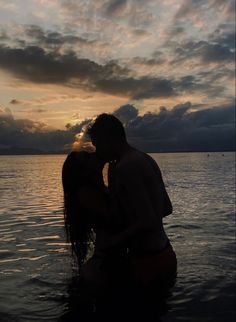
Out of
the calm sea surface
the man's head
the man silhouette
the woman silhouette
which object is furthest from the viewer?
the calm sea surface

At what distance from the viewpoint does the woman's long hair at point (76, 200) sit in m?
5.09

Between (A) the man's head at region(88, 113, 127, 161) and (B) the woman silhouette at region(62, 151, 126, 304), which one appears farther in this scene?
(B) the woman silhouette at region(62, 151, 126, 304)

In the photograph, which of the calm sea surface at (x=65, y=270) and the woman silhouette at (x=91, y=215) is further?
the calm sea surface at (x=65, y=270)

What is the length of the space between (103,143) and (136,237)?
115 centimetres

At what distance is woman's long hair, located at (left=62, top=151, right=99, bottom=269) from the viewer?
5090 mm

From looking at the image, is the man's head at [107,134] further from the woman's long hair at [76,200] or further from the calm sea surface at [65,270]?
the calm sea surface at [65,270]

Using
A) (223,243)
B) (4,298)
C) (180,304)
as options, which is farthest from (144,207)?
(223,243)

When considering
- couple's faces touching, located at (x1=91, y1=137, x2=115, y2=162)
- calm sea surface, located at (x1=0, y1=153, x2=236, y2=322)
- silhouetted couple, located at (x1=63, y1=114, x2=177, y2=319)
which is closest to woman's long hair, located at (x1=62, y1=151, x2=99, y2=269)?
silhouetted couple, located at (x1=63, y1=114, x2=177, y2=319)

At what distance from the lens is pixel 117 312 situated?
238 inches

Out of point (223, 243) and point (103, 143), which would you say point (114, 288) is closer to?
point (103, 143)

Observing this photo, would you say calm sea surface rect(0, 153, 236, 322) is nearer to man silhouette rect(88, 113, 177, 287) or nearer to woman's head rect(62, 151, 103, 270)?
man silhouette rect(88, 113, 177, 287)

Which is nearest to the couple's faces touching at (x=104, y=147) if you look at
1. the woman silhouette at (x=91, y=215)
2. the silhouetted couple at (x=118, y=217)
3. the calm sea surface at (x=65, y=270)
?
the silhouetted couple at (x=118, y=217)

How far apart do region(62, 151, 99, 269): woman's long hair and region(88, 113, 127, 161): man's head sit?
0.28 m

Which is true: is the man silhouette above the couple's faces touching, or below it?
below
